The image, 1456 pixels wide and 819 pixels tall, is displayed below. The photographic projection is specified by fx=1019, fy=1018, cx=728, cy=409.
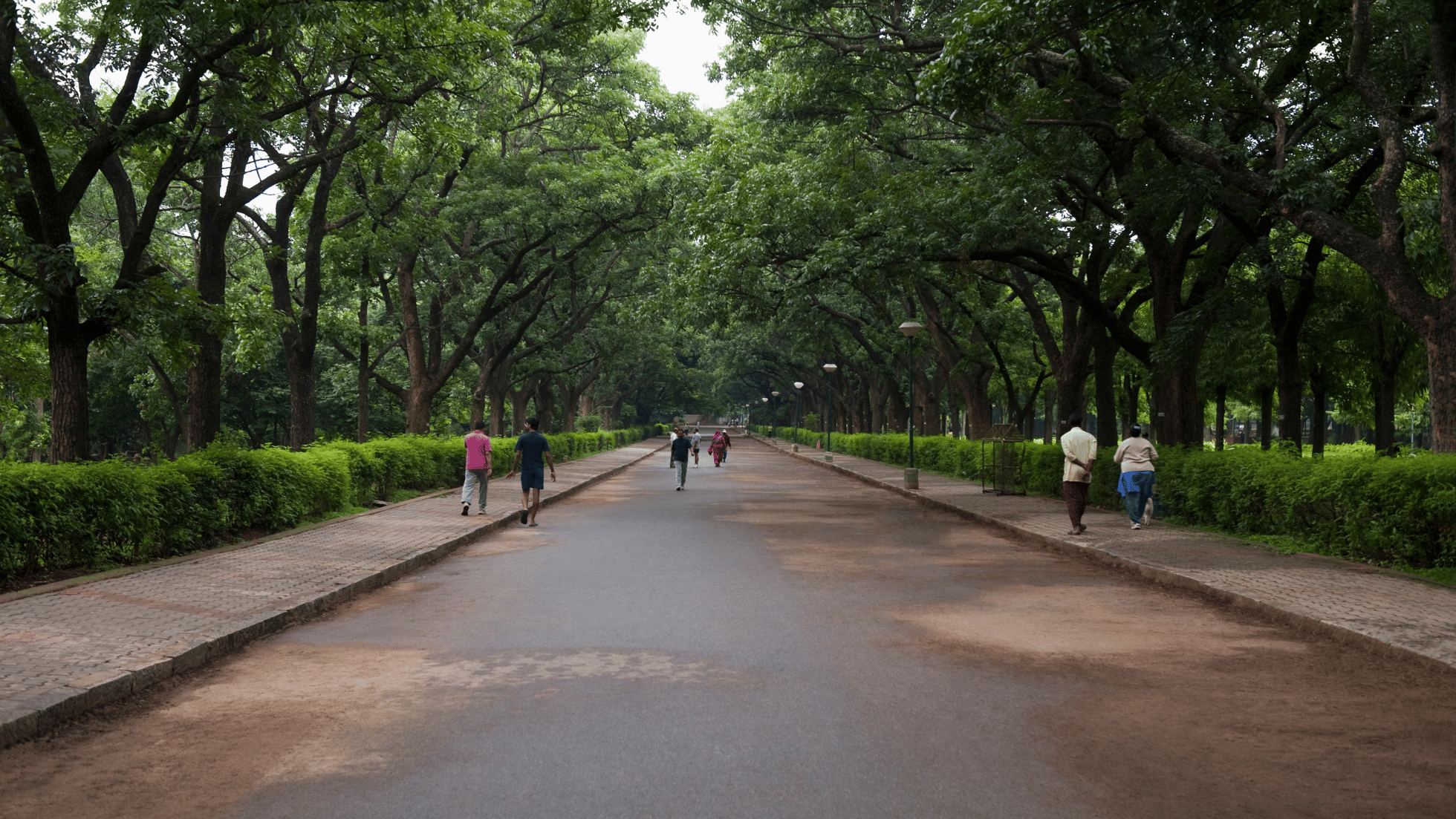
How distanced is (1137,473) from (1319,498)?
108 inches

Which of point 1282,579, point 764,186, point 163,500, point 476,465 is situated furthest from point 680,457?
point 1282,579

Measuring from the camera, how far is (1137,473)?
46.5ft

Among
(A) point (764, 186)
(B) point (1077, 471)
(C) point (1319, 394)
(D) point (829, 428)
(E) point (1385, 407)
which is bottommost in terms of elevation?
(B) point (1077, 471)

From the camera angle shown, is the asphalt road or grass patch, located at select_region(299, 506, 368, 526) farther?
grass patch, located at select_region(299, 506, 368, 526)

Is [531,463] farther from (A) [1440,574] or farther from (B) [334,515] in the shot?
(A) [1440,574]

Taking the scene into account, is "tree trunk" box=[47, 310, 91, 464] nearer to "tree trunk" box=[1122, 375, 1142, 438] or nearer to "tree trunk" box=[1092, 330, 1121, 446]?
"tree trunk" box=[1092, 330, 1121, 446]

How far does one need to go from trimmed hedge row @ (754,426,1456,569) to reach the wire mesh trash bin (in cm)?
311

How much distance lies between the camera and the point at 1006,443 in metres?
22.1

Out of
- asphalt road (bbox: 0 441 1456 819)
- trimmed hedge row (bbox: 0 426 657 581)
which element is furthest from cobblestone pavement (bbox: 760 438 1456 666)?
trimmed hedge row (bbox: 0 426 657 581)

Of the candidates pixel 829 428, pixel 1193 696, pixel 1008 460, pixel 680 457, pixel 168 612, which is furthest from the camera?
pixel 829 428

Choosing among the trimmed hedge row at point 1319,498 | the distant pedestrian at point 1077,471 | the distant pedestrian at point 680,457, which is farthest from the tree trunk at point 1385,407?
the distant pedestrian at point 680,457

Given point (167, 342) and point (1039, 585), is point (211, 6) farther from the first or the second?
point (1039, 585)

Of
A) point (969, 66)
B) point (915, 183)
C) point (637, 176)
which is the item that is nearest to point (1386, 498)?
point (969, 66)

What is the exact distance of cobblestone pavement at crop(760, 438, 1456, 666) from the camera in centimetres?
723
